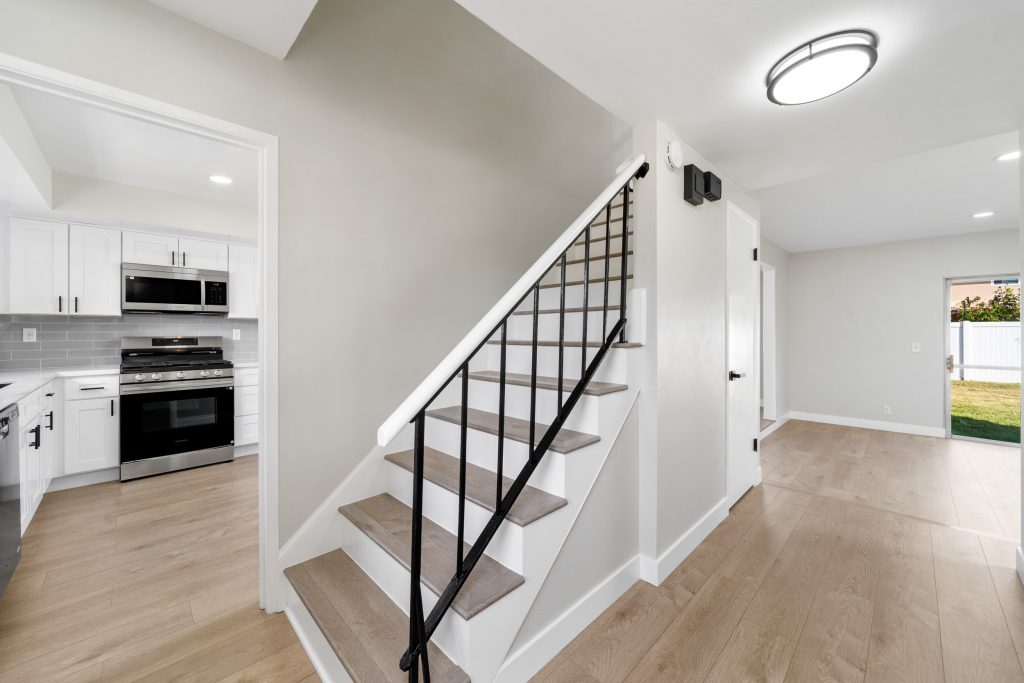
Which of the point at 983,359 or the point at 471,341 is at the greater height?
the point at 471,341

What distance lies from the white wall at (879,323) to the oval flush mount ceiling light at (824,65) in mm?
5093

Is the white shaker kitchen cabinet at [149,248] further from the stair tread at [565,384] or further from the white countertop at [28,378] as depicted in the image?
the stair tread at [565,384]

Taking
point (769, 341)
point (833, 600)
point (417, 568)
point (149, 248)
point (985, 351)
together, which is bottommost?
point (833, 600)

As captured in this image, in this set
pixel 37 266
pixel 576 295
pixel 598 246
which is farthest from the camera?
pixel 37 266

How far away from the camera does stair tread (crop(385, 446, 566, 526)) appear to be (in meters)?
1.44

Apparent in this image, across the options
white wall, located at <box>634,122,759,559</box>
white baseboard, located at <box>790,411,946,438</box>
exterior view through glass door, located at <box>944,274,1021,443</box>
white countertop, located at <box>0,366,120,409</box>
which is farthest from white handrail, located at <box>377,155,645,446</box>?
exterior view through glass door, located at <box>944,274,1021,443</box>

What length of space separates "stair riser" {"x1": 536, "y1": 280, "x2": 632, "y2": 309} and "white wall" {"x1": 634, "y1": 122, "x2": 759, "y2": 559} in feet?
0.70

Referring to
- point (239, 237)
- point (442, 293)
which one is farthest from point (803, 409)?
point (239, 237)

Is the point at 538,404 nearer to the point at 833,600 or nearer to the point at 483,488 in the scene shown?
the point at 483,488

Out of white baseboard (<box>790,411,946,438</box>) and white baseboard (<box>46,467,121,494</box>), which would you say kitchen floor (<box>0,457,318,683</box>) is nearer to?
white baseboard (<box>46,467,121,494</box>)

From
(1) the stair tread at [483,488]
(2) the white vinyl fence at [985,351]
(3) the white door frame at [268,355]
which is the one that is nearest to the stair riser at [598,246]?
(1) the stair tread at [483,488]

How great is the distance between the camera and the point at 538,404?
1874 mm

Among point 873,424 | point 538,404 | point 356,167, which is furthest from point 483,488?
point 873,424

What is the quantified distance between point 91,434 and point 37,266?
137 centimetres
